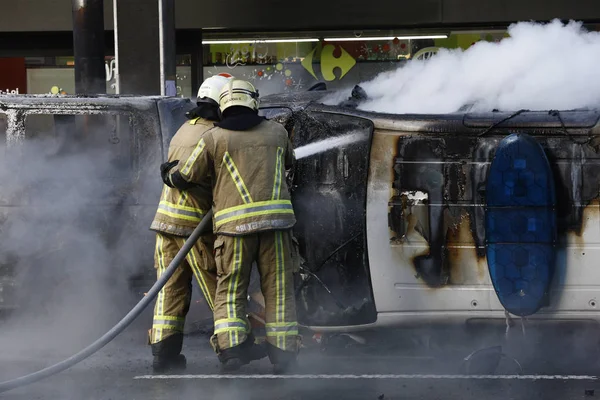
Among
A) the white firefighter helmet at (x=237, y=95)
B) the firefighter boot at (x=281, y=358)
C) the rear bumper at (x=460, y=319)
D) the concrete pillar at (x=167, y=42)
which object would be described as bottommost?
the firefighter boot at (x=281, y=358)

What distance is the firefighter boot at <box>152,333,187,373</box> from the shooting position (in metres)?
6.38

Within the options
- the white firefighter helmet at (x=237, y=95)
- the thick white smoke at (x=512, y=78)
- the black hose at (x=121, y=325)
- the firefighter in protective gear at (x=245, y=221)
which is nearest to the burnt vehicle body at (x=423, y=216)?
the thick white smoke at (x=512, y=78)

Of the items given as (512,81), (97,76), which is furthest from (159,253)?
(97,76)

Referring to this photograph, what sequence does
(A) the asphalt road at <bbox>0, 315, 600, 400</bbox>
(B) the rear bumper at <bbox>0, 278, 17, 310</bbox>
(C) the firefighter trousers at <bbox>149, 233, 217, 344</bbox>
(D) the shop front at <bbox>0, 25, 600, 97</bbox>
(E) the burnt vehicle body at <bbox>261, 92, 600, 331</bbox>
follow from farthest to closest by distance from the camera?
1. (D) the shop front at <bbox>0, 25, 600, 97</bbox>
2. (B) the rear bumper at <bbox>0, 278, 17, 310</bbox>
3. (C) the firefighter trousers at <bbox>149, 233, 217, 344</bbox>
4. (E) the burnt vehicle body at <bbox>261, 92, 600, 331</bbox>
5. (A) the asphalt road at <bbox>0, 315, 600, 400</bbox>

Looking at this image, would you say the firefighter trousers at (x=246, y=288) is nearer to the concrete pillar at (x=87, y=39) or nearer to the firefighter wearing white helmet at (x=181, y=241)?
the firefighter wearing white helmet at (x=181, y=241)

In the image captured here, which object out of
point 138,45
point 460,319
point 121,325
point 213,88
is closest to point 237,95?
point 213,88

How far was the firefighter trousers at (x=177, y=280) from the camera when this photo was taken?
20.8ft

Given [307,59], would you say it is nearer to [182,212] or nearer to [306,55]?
[306,55]

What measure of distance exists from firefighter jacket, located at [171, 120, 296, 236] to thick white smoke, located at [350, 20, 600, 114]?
3.03 ft

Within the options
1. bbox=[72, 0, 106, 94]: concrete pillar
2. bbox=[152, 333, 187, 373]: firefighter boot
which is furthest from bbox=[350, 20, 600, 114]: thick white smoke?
bbox=[72, 0, 106, 94]: concrete pillar

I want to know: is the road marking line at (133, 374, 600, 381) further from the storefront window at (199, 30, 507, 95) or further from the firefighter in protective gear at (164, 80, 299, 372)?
the storefront window at (199, 30, 507, 95)

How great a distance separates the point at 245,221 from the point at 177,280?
0.66 m

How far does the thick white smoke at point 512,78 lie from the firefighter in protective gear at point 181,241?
1040 millimetres

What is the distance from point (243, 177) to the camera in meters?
6.05
